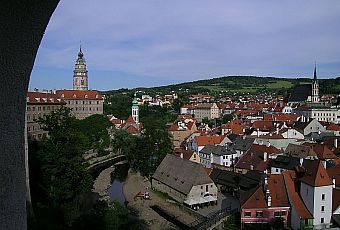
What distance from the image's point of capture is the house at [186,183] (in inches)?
803

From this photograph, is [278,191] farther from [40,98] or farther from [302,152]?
[40,98]

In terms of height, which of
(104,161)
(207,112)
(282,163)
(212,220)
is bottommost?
(104,161)

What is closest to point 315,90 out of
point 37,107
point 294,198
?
point 37,107

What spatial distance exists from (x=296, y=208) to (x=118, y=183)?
14.1 metres

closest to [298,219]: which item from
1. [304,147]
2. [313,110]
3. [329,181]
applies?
[329,181]

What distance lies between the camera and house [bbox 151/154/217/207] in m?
20.4

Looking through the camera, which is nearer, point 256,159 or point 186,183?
point 186,183

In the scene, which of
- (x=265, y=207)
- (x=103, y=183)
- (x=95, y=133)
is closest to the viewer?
A: (x=265, y=207)

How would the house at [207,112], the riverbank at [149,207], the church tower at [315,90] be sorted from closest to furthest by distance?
1. the riverbank at [149,207]
2. the church tower at [315,90]
3. the house at [207,112]

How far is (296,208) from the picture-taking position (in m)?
16.0

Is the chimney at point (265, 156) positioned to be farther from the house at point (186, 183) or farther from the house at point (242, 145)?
the house at point (186, 183)

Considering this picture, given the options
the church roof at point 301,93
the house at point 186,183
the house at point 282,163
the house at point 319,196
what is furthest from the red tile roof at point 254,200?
the church roof at point 301,93

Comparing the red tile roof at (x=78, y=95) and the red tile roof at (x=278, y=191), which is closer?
the red tile roof at (x=278, y=191)

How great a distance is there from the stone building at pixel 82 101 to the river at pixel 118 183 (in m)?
22.4
